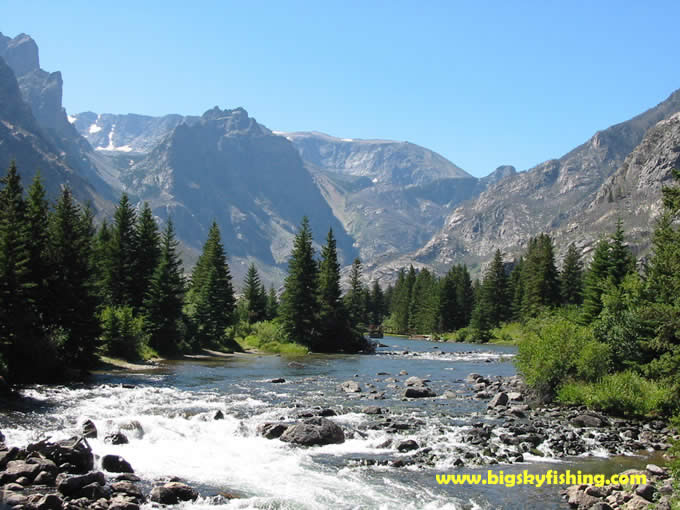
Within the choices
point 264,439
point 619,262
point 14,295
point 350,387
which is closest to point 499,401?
point 350,387

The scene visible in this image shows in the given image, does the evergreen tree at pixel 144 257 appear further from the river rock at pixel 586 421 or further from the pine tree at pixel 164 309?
the river rock at pixel 586 421

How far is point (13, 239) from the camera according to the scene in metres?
35.3

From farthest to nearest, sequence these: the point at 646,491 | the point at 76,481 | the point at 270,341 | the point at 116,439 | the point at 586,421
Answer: the point at 270,341 < the point at 586,421 < the point at 116,439 < the point at 646,491 < the point at 76,481

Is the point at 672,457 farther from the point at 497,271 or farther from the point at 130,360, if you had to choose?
the point at 497,271

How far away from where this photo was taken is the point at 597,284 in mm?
56656

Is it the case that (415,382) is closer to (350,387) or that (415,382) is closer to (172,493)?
(350,387)

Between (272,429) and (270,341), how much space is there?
57.3 meters

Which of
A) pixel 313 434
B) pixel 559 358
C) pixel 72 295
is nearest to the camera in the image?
pixel 313 434

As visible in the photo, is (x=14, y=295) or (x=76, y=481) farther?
(x=14, y=295)

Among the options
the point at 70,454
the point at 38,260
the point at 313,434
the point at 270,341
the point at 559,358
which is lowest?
the point at 270,341

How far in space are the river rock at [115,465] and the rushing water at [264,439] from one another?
1.68ft

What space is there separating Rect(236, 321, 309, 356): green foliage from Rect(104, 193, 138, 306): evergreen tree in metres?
20.6

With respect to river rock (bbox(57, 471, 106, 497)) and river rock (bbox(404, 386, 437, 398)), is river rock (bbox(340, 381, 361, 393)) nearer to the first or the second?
river rock (bbox(404, 386, 437, 398))

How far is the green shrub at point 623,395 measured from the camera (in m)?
28.9
